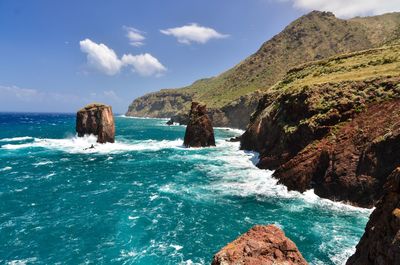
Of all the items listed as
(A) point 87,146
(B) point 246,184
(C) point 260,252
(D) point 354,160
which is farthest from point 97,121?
(C) point 260,252

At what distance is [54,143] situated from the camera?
94.3 metres

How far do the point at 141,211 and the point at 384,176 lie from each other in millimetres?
26924

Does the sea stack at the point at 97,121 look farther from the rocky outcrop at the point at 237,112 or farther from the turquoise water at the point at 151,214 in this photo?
the rocky outcrop at the point at 237,112

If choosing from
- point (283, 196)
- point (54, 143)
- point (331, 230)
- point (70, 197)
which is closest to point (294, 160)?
point (283, 196)

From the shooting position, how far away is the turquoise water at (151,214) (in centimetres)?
2592

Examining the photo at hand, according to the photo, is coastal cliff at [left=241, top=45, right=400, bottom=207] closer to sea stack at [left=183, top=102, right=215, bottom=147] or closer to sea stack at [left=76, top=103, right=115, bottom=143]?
sea stack at [left=183, top=102, right=215, bottom=147]

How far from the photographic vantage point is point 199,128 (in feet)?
270


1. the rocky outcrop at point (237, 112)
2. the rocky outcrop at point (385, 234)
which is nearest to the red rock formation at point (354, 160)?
the rocky outcrop at point (385, 234)

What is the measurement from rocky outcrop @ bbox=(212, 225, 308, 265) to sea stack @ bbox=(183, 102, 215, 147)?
67255mm

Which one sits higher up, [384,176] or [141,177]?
[384,176]

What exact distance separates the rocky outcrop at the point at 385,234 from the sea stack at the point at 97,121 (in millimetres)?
77760

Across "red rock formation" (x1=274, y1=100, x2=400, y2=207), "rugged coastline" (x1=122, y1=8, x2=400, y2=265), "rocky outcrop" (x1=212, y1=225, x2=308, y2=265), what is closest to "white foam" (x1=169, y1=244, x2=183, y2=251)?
"rugged coastline" (x1=122, y1=8, x2=400, y2=265)

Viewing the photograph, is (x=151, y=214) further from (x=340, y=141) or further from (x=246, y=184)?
(x=340, y=141)

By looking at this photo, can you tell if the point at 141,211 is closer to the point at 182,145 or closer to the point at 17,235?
the point at 17,235
